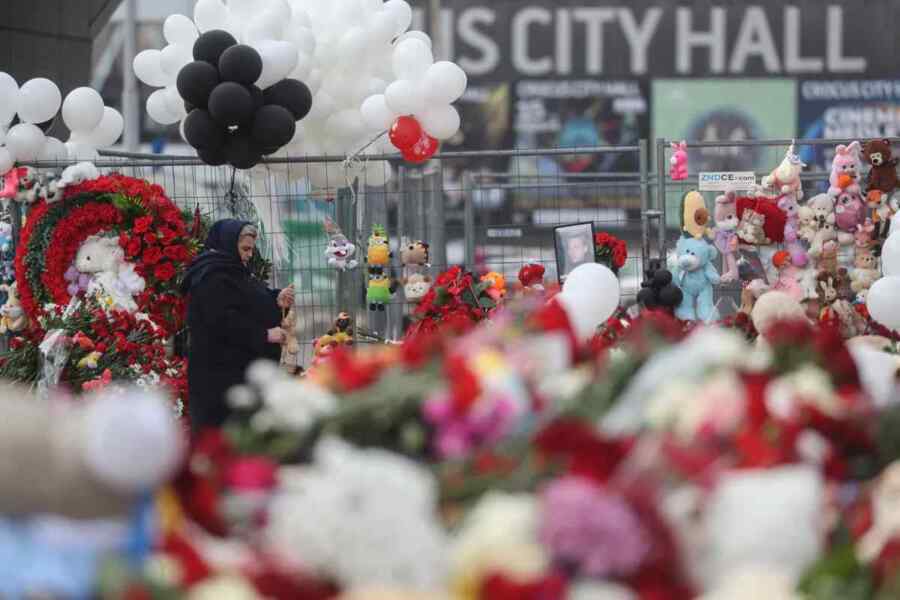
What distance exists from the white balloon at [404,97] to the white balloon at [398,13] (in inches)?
29.8

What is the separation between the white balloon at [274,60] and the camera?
8133 millimetres

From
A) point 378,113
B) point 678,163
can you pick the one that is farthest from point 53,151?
point 678,163

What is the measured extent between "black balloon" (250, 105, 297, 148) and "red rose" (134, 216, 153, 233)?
2.37 feet

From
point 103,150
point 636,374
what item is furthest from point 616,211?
point 636,374

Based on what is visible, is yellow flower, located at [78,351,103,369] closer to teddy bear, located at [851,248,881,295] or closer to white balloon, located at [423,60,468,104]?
white balloon, located at [423,60,468,104]

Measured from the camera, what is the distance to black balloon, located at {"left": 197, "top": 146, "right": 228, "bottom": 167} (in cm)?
802

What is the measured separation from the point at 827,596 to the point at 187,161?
21.1 ft

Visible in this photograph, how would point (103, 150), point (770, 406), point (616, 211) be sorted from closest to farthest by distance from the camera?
point (770, 406)
point (103, 150)
point (616, 211)

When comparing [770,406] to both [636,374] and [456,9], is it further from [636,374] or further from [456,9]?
[456,9]

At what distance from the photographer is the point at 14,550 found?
2559 mm

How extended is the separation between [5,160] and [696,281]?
377 cm

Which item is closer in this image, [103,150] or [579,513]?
[579,513]

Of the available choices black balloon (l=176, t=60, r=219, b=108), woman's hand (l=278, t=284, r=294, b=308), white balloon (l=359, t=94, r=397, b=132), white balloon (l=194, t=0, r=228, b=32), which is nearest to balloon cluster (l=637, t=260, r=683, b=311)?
white balloon (l=359, t=94, r=397, b=132)

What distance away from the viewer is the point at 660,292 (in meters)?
8.03
